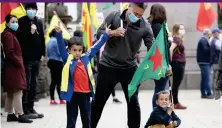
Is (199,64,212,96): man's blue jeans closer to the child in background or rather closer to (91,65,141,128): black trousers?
(91,65,141,128): black trousers

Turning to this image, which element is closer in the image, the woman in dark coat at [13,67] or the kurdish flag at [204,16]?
the woman in dark coat at [13,67]

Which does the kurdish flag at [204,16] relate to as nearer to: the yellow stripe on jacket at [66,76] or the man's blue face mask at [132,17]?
the man's blue face mask at [132,17]

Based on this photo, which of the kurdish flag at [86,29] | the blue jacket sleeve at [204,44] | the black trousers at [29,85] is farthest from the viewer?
the kurdish flag at [86,29]

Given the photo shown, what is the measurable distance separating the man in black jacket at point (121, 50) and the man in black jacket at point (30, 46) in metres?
2.88

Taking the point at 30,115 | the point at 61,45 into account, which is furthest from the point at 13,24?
the point at 61,45

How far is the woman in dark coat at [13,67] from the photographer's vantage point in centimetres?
1005

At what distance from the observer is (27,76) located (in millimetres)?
10625

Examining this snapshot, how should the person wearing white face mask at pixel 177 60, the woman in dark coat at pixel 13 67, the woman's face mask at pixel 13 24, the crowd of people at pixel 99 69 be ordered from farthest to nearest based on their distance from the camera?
1. the person wearing white face mask at pixel 177 60
2. the woman's face mask at pixel 13 24
3. the woman in dark coat at pixel 13 67
4. the crowd of people at pixel 99 69

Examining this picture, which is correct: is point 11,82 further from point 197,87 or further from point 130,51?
point 197,87

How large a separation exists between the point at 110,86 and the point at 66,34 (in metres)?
5.74

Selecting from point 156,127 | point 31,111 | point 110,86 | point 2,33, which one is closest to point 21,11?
point 2,33

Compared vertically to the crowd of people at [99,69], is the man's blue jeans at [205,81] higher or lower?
lower

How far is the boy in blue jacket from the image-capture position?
7.54 meters

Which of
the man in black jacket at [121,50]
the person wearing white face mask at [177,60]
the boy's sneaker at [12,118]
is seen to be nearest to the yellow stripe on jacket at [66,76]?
the man in black jacket at [121,50]
